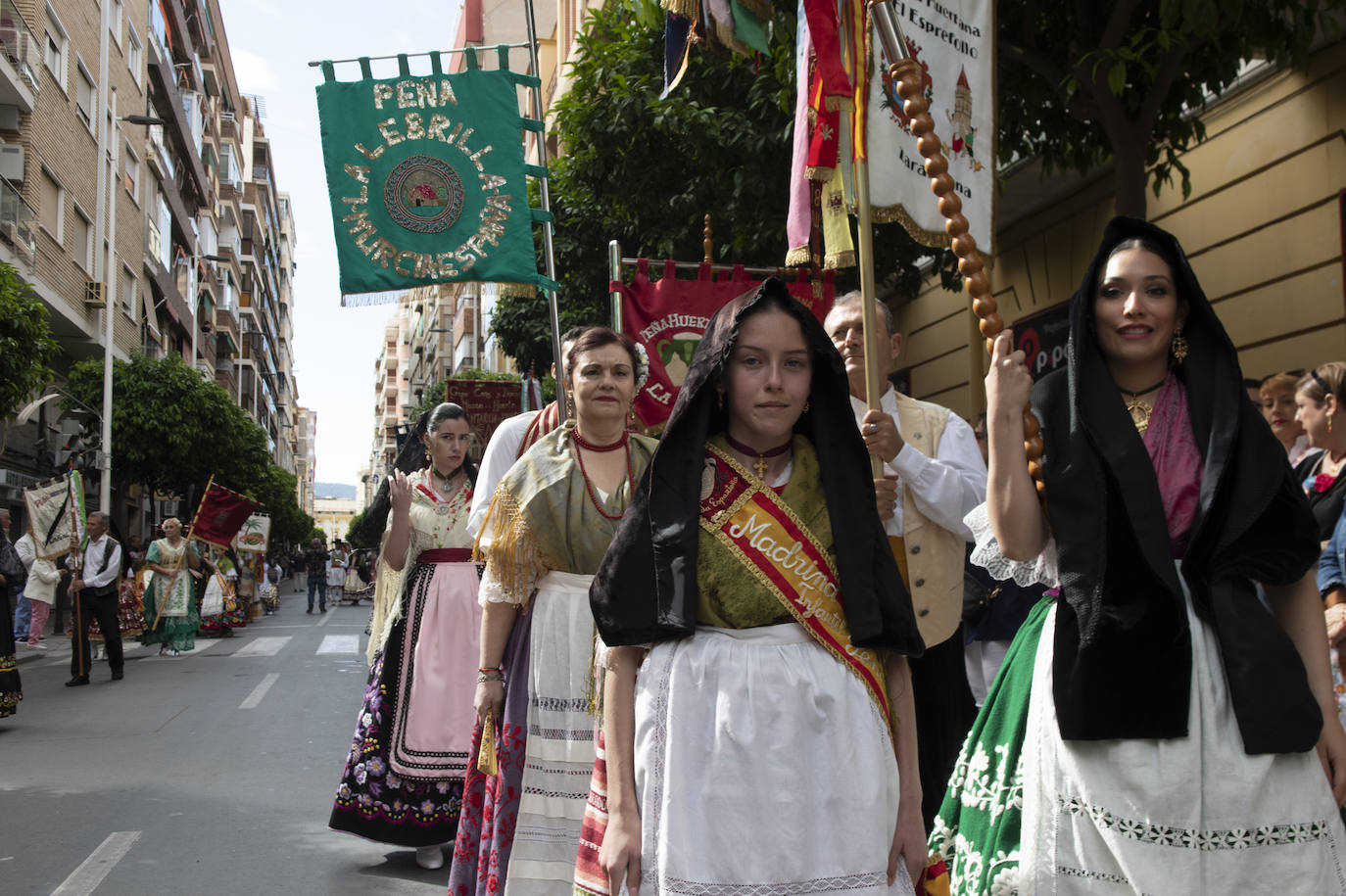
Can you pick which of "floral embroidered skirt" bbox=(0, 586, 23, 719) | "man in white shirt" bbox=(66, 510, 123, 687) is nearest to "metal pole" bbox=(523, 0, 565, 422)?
"floral embroidered skirt" bbox=(0, 586, 23, 719)

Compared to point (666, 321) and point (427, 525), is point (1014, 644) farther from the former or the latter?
point (666, 321)

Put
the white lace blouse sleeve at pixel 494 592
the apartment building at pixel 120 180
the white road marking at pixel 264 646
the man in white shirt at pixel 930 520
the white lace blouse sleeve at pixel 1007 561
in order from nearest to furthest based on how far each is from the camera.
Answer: the white lace blouse sleeve at pixel 1007 561 → the man in white shirt at pixel 930 520 → the white lace blouse sleeve at pixel 494 592 → the white road marking at pixel 264 646 → the apartment building at pixel 120 180

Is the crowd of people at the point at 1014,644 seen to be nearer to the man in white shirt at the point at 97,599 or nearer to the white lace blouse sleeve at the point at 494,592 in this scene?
the white lace blouse sleeve at the point at 494,592

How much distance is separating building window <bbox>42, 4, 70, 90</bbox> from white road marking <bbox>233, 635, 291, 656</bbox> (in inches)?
502

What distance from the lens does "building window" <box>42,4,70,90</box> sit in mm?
27058

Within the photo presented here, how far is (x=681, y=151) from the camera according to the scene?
543 inches

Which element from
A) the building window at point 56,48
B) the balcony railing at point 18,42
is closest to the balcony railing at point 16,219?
the balcony railing at point 18,42

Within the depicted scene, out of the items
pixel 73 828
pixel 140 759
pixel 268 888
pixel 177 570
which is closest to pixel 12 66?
pixel 177 570

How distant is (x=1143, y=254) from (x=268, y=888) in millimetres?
4491

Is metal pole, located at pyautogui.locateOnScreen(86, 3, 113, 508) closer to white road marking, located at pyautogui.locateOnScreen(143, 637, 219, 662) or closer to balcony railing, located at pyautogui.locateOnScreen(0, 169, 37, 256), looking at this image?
balcony railing, located at pyautogui.locateOnScreen(0, 169, 37, 256)

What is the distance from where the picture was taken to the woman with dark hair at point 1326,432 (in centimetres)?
512

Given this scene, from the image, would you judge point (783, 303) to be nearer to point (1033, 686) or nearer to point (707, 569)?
point (707, 569)

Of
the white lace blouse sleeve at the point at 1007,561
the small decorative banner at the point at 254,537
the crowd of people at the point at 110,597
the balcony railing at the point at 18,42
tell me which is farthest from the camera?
the small decorative banner at the point at 254,537

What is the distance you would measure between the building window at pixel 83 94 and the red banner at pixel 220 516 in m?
12.4
